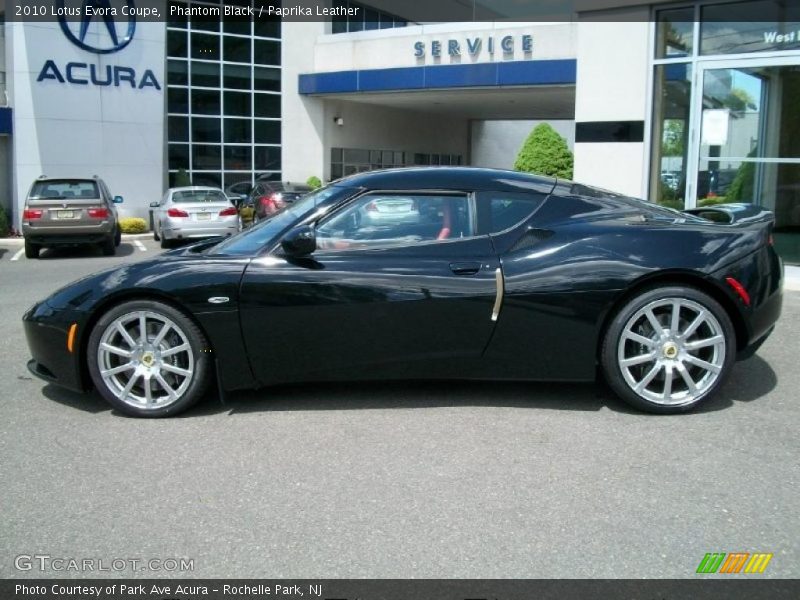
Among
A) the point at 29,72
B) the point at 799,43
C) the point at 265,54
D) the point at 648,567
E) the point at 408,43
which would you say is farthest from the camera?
the point at 265,54

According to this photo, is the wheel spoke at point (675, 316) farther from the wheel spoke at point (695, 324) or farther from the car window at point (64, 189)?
the car window at point (64, 189)

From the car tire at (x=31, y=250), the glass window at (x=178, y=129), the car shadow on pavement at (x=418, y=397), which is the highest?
the glass window at (x=178, y=129)

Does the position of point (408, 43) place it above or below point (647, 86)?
above

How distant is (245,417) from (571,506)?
2.13 m

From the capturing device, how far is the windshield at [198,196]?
17016mm

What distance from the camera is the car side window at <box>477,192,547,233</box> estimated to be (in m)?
4.89

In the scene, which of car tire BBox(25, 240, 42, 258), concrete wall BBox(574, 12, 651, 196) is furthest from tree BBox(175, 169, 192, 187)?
concrete wall BBox(574, 12, 651, 196)

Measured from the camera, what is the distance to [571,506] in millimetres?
3553

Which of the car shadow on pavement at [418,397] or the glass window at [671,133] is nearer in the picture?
the car shadow on pavement at [418,397]

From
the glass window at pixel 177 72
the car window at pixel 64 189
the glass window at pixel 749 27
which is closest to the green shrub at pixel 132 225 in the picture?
Result: the car window at pixel 64 189

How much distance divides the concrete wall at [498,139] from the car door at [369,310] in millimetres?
33849

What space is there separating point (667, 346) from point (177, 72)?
24676mm

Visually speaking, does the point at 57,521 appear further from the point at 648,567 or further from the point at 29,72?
the point at 29,72

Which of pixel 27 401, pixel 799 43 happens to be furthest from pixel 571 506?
pixel 799 43
